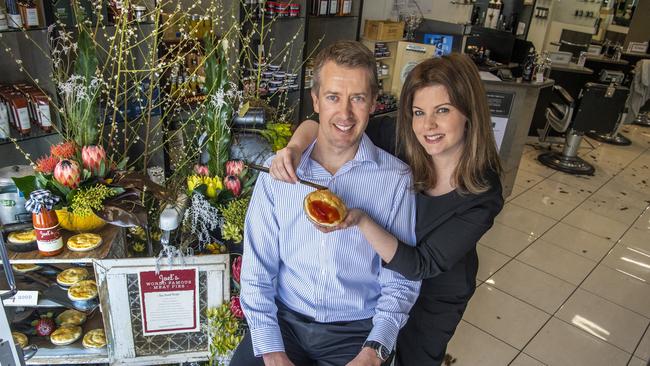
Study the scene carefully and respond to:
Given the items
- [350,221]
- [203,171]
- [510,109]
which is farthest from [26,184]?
[510,109]

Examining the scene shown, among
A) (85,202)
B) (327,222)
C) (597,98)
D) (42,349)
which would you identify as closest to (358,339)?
(327,222)

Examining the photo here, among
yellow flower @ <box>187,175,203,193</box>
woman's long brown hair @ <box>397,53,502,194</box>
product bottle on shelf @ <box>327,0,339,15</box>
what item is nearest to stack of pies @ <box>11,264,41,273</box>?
yellow flower @ <box>187,175,203,193</box>

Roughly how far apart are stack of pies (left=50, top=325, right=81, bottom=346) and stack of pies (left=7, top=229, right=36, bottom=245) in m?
0.40

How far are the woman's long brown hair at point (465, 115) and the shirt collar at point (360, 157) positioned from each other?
18cm

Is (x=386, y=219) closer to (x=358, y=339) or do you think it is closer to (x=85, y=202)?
(x=358, y=339)

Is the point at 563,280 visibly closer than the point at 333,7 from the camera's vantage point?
Yes

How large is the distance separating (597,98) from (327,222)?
492cm

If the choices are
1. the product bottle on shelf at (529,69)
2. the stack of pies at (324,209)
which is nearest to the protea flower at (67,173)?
the stack of pies at (324,209)

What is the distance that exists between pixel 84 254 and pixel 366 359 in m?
0.91

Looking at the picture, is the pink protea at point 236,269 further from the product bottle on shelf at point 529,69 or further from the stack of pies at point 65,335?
the product bottle on shelf at point 529,69

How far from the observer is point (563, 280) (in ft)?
10.9

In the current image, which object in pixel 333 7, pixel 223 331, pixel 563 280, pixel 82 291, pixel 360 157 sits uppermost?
pixel 333 7

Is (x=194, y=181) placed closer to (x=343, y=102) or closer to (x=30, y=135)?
(x=343, y=102)

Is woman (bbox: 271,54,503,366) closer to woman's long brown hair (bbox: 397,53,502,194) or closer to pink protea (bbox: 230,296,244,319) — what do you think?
woman's long brown hair (bbox: 397,53,502,194)
